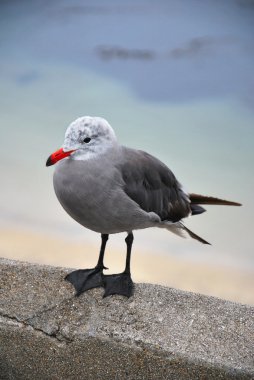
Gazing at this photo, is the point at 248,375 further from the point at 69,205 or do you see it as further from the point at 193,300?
the point at 69,205

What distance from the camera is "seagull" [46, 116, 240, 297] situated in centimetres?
256

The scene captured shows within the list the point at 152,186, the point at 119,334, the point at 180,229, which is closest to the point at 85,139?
the point at 152,186

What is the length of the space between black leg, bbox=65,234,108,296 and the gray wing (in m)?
0.32

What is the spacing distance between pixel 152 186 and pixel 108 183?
303 mm

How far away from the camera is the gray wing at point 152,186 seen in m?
2.70

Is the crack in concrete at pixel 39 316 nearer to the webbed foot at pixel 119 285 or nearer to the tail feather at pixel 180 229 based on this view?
the webbed foot at pixel 119 285

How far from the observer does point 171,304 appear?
3.08m

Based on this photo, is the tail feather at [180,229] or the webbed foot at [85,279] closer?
the tail feather at [180,229]

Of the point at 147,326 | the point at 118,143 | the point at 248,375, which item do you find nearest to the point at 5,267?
the point at 147,326

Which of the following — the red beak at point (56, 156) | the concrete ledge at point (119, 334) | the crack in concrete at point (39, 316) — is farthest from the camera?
the crack in concrete at point (39, 316)

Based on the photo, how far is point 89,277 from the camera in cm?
310

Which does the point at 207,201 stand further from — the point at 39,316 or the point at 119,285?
the point at 39,316

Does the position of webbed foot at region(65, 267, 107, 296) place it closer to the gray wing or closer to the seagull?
the seagull

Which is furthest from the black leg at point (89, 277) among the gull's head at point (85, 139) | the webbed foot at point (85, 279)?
the gull's head at point (85, 139)
